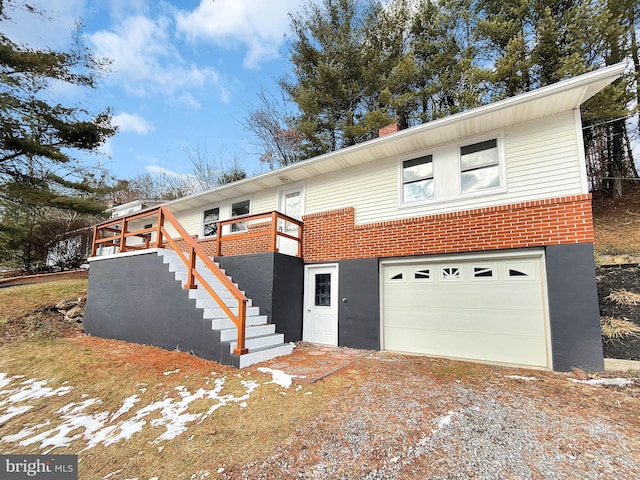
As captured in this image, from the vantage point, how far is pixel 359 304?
6812mm

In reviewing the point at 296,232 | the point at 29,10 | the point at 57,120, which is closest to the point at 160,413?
the point at 296,232

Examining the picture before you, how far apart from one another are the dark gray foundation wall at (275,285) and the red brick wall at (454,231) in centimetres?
82

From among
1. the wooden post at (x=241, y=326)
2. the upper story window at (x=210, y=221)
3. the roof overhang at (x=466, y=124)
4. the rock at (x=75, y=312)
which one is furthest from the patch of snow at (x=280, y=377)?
the rock at (x=75, y=312)

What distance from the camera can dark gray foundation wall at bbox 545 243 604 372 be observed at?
4602 millimetres

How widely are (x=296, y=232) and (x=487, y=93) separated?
8.99 metres

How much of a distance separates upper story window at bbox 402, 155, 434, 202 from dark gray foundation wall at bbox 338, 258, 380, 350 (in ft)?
5.52

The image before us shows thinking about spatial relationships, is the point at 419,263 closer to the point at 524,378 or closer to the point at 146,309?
the point at 524,378

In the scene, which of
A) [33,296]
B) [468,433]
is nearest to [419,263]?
[468,433]

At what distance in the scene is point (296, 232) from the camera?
27.6 feet

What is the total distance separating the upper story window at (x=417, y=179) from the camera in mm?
6516

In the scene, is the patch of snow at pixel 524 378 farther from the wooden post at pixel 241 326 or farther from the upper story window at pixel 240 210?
the upper story window at pixel 240 210

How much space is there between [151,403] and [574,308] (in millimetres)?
6314

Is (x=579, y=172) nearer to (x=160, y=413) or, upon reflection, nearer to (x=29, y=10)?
(x=160, y=413)

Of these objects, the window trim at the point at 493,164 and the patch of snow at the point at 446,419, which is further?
the window trim at the point at 493,164
